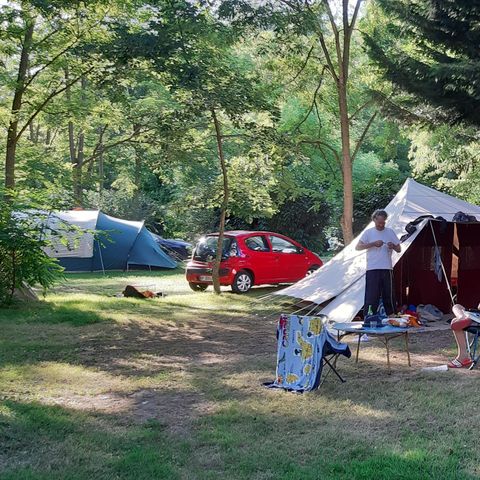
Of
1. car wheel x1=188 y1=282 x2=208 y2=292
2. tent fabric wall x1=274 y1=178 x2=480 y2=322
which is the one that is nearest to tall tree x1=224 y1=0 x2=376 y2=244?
tent fabric wall x1=274 y1=178 x2=480 y2=322

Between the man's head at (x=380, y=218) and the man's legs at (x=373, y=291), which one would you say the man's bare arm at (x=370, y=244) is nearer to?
the man's head at (x=380, y=218)

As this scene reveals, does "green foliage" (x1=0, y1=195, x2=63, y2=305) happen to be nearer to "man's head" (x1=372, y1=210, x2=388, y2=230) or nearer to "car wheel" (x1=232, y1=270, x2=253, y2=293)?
"car wheel" (x1=232, y1=270, x2=253, y2=293)

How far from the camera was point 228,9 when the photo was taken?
946 centimetres

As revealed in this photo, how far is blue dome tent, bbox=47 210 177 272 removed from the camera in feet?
63.3

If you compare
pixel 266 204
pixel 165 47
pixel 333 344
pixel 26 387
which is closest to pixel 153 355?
pixel 26 387

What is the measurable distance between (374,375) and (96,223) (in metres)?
14.4

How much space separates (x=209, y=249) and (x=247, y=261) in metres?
0.85

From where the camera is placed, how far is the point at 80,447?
406cm

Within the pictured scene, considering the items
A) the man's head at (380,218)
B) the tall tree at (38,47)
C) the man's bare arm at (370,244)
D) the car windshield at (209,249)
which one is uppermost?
the tall tree at (38,47)

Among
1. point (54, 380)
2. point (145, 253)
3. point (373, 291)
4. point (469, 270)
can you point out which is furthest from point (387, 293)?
point (145, 253)

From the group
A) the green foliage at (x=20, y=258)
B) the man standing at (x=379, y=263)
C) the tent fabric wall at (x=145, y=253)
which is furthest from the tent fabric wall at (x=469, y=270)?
the tent fabric wall at (x=145, y=253)

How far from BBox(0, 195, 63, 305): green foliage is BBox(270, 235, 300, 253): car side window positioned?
4.99 m

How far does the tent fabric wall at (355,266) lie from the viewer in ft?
28.8

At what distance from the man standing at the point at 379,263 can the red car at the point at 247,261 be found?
5.50m
